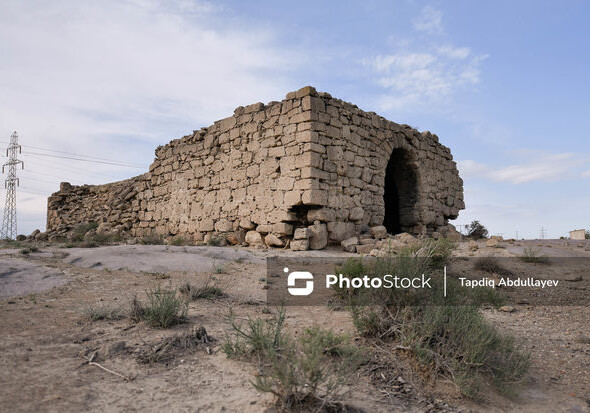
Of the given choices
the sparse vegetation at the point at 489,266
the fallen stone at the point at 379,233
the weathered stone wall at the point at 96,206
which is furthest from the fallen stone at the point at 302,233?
the weathered stone wall at the point at 96,206

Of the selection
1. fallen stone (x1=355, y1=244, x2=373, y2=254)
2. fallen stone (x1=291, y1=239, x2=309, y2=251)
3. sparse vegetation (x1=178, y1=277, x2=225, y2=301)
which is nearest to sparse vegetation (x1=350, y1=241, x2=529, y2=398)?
sparse vegetation (x1=178, y1=277, x2=225, y2=301)

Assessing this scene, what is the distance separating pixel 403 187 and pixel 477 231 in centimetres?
375

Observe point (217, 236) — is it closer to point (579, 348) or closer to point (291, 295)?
point (291, 295)

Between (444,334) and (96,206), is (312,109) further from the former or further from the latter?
(96,206)

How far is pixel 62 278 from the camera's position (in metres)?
5.27

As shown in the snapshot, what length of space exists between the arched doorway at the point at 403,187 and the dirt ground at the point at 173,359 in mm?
5582

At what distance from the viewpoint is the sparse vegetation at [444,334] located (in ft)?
9.84

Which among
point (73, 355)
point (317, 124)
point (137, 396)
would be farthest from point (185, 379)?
point (317, 124)

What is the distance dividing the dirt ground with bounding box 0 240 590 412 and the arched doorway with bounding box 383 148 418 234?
5.58 m

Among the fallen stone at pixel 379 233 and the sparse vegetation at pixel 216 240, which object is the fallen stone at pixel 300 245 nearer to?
the fallen stone at pixel 379 233

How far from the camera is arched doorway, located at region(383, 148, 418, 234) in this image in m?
10.9

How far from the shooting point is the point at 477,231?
13305mm

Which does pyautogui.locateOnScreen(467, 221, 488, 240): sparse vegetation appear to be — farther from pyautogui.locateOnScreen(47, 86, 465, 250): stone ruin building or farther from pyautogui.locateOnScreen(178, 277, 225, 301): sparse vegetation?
pyautogui.locateOnScreen(178, 277, 225, 301): sparse vegetation

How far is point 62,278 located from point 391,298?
162 inches
